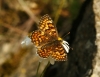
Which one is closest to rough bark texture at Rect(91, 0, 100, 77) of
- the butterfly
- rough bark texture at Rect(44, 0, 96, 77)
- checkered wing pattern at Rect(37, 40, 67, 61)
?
rough bark texture at Rect(44, 0, 96, 77)

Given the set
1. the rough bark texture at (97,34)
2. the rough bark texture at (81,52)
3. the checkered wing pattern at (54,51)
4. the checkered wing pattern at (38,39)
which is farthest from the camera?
the rough bark texture at (81,52)

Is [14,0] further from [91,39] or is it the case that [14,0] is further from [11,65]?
[91,39]

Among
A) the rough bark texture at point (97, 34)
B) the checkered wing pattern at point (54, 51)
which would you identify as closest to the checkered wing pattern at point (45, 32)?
the checkered wing pattern at point (54, 51)

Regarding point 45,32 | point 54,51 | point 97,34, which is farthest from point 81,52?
point 54,51

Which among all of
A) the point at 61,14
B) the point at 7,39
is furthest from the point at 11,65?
the point at 61,14

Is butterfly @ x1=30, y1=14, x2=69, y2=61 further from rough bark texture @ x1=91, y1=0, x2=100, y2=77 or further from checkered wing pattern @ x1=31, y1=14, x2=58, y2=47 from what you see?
rough bark texture @ x1=91, y1=0, x2=100, y2=77

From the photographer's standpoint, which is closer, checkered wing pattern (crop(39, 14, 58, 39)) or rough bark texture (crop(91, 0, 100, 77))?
checkered wing pattern (crop(39, 14, 58, 39))

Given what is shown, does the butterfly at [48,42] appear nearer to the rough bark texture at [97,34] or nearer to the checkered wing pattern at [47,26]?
the checkered wing pattern at [47,26]
